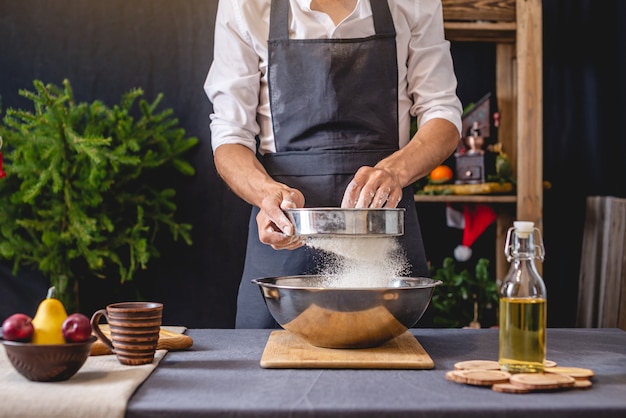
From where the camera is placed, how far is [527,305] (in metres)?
1.21

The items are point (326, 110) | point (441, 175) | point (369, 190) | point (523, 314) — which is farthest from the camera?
point (441, 175)

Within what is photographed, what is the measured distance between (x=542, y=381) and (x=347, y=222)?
423 mm

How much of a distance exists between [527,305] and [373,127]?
36.0 inches

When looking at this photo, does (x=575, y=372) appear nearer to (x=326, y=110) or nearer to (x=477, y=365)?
(x=477, y=365)

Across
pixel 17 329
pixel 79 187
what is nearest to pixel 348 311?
pixel 17 329

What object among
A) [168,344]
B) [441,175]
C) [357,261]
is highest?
[441,175]

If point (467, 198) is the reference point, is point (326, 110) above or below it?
above

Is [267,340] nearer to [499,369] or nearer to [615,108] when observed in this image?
[499,369]

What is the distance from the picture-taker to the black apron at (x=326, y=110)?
2014mm

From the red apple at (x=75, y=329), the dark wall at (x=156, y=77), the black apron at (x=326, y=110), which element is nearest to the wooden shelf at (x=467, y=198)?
the dark wall at (x=156, y=77)

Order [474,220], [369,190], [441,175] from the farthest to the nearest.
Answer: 1. [474,220]
2. [441,175]
3. [369,190]

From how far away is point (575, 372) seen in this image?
1.20 metres

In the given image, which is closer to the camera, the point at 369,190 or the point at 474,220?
the point at 369,190

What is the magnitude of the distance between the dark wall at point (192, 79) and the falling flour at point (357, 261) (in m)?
1.74
